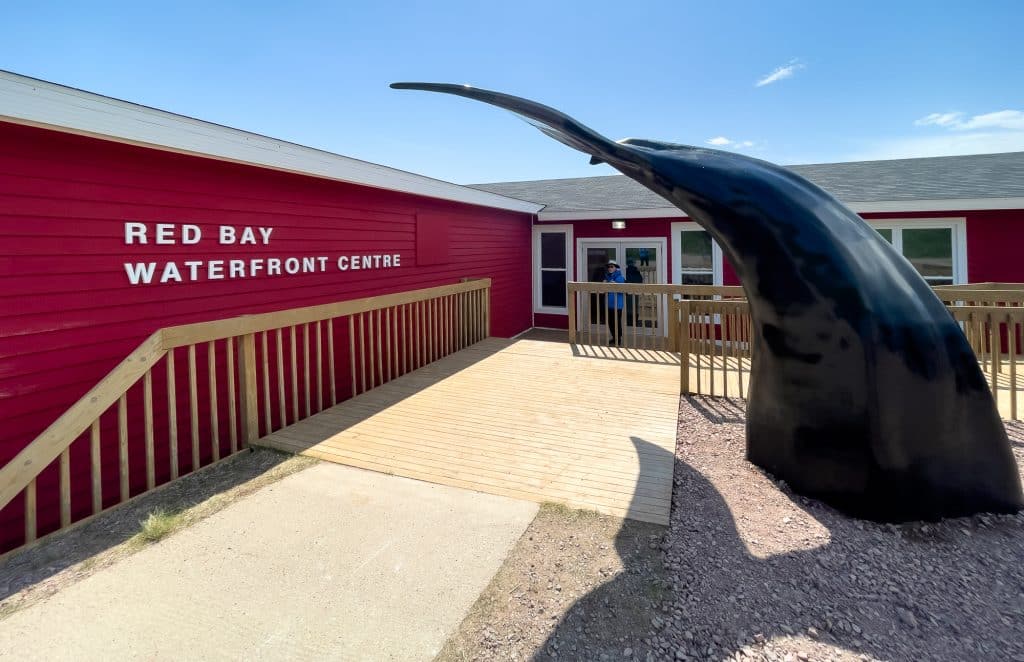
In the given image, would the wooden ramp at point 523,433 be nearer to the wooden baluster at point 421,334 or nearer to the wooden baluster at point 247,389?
the wooden baluster at point 247,389

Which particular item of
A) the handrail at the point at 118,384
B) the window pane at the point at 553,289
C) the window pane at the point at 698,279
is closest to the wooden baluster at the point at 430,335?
the handrail at the point at 118,384

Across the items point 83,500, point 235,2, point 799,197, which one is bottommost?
point 83,500

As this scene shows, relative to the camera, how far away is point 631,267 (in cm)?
944

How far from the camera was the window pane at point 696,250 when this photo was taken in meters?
9.59

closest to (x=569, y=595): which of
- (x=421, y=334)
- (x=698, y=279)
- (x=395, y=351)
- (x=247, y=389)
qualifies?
(x=247, y=389)

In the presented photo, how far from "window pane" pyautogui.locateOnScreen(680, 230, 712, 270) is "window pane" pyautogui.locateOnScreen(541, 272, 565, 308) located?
2.68 m

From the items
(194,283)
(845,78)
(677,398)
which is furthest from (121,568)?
(845,78)

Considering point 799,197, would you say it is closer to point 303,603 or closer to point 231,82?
point 303,603

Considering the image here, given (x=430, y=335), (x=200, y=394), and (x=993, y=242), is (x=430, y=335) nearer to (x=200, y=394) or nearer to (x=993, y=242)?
(x=200, y=394)

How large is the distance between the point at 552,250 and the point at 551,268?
1.35 feet

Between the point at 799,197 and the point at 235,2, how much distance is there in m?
7.18

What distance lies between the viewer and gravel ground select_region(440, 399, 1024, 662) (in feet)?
5.81

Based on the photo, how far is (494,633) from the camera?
186 centimetres

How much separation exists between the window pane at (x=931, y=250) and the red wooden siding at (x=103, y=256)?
30.7 feet
